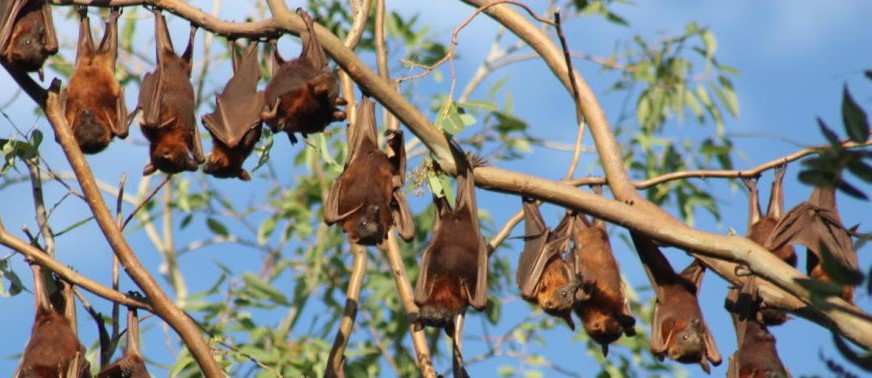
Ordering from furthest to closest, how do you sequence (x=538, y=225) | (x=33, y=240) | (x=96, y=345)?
(x=96, y=345) < (x=538, y=225) < (x=33, y=240)

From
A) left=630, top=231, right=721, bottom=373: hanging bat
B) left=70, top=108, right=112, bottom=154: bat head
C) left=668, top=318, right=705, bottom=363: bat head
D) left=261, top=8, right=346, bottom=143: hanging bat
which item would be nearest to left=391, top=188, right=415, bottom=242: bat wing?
left=261, top=8, right=346, bottom=143: hanging bat

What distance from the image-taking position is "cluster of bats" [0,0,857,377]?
275 inches

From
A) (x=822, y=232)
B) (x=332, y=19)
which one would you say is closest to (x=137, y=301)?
(x=822, y=232)

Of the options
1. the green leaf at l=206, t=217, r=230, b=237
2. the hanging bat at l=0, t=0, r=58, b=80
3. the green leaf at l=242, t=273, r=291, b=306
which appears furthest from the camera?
the green leaf at l=206, t=217, r=230, b=237

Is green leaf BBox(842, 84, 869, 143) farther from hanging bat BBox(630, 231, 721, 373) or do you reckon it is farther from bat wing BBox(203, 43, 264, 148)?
bat wing BBox(203, 43, 264, 148)

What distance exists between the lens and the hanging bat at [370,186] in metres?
7.17

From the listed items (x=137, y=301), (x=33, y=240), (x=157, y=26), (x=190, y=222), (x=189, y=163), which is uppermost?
(x=190, y=222)

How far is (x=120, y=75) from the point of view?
1370 centimetres

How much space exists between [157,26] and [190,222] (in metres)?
8.57

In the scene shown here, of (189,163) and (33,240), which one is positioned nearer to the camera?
(33,240)

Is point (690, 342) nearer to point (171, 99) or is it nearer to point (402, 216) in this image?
point (402, 216)

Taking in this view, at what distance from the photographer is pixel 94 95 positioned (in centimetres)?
764

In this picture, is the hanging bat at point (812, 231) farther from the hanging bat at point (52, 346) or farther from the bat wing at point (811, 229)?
the hanging bat at point (52, 346)

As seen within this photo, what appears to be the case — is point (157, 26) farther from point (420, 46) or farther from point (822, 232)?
point (420, 46)
